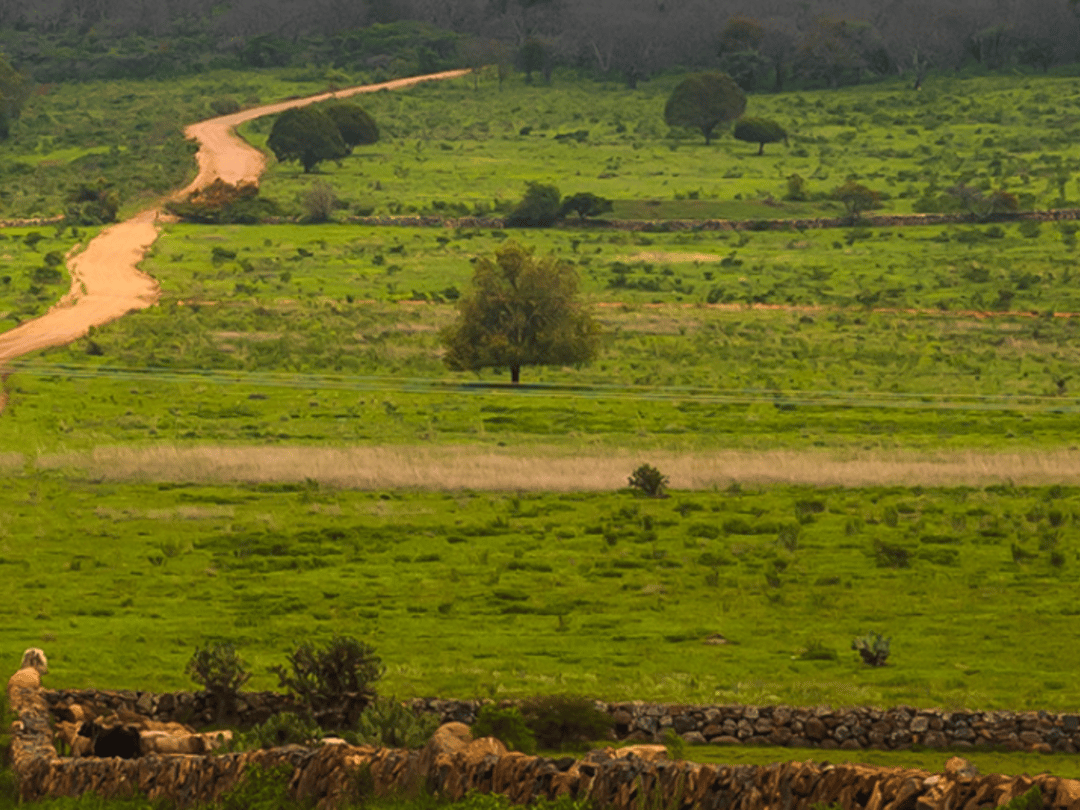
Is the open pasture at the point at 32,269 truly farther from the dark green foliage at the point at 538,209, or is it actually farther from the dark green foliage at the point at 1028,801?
the dark green foliage at the point at 1028,801

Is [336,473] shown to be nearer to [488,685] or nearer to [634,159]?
[488,685]

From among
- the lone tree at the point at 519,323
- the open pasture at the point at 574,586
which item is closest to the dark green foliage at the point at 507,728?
the open pasture at the point at 574,586

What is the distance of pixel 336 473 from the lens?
158 feet

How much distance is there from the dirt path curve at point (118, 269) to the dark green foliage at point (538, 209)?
70.3ft

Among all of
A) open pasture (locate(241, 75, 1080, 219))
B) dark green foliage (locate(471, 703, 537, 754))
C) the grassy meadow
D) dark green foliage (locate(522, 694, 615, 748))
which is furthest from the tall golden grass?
open pasture (locate(241, 75, 1080, 219))

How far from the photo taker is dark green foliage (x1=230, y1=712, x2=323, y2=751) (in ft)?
67.5

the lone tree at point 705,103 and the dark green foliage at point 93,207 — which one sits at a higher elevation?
the lone tree at point 705,103

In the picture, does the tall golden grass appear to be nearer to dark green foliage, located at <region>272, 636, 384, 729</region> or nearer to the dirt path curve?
the dirt path curve

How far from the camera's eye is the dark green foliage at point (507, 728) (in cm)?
2041

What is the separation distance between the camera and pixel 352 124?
5271 inches

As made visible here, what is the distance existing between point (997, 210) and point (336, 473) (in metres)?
70.6

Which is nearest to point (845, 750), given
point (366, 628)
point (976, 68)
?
point (366, 628)

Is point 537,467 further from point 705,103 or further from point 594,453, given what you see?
point 705,103

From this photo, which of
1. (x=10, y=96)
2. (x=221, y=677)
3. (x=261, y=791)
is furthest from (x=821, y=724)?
(x=10, y=96)
